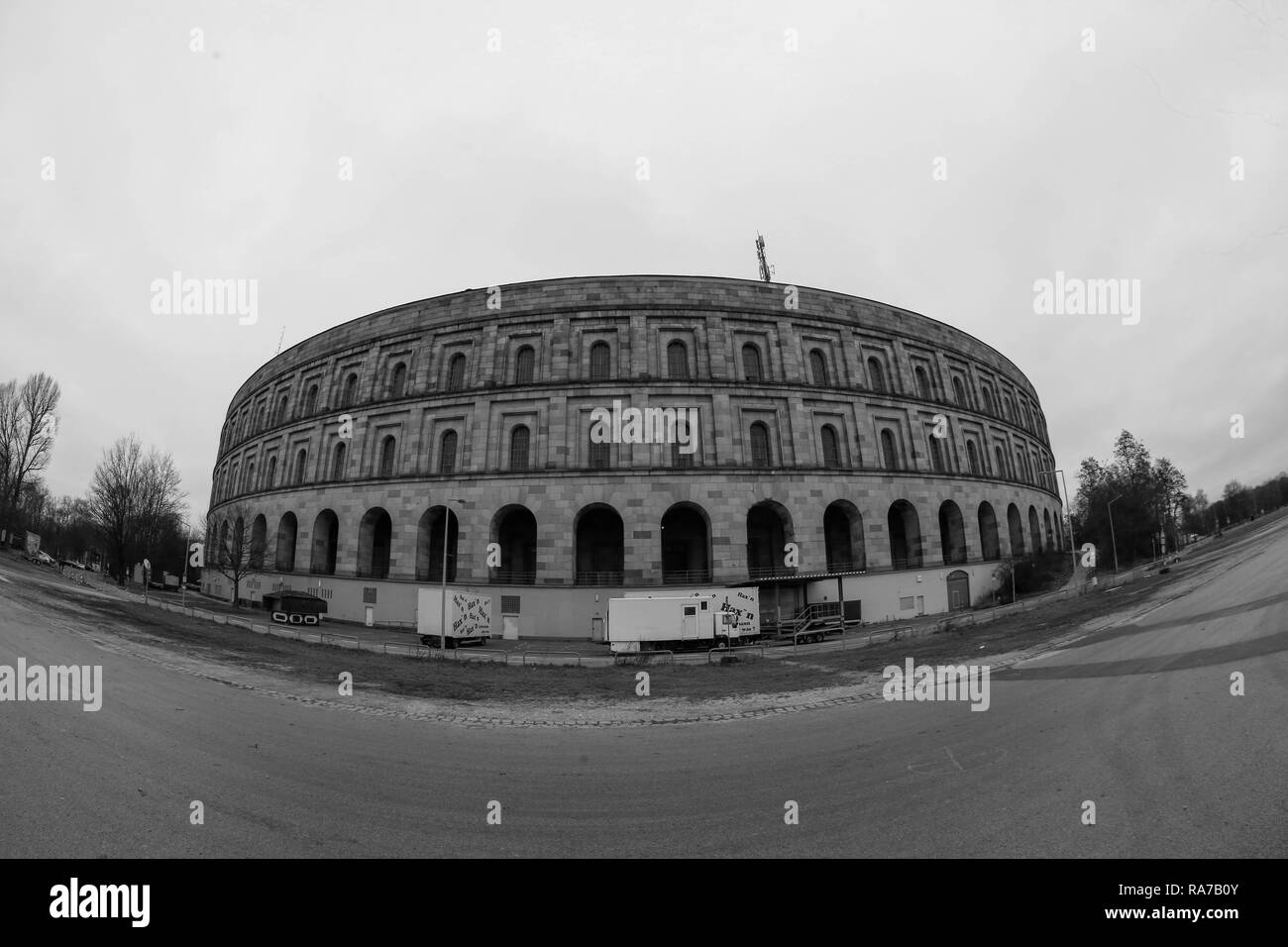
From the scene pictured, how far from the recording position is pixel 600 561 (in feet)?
113

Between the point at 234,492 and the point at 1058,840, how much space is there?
64.9 meters

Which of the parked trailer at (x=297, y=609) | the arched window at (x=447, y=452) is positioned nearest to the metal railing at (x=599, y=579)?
the arched window at (x=447, y=452)

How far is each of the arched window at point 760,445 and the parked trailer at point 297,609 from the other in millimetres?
31909

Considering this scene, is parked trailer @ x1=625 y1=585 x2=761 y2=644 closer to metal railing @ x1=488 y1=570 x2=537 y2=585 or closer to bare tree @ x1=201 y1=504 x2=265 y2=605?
metal railing @ x1=488 y1=570 x2=537 y2=585

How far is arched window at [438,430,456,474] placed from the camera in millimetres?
35438

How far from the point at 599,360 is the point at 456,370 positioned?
36.5ft

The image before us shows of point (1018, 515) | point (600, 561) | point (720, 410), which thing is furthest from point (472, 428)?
point (1018, 515)

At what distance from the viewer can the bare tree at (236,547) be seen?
40562 mm

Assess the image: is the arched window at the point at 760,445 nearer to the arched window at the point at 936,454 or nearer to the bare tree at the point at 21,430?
the arched window at the point at 936,454
